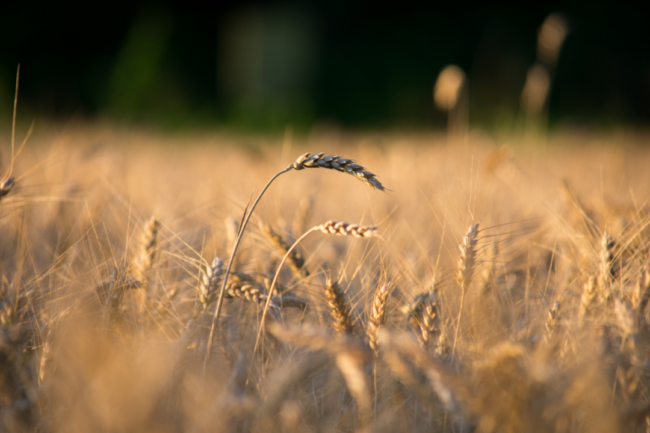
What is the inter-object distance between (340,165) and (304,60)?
29.2ft

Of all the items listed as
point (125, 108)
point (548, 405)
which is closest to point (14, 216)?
point (548, 405)

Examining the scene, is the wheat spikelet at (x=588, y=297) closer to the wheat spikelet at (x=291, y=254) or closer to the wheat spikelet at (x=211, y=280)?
the wheat spikelet at (x=291, y=254)

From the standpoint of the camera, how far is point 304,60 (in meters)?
8.92

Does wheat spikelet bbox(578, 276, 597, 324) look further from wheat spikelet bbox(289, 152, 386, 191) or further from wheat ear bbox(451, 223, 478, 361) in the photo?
wheat spikelet bbox(289, 152, 386, 191)

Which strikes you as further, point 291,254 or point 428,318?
point 291,254

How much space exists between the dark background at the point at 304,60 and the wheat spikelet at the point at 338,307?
5.65 m

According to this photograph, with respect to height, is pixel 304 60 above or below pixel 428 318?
above

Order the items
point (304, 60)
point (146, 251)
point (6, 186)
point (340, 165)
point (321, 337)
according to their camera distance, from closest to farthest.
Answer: point (321, 337)
point (340, 165)
point (6, 186)
point (146, 251)
point (304, 60)

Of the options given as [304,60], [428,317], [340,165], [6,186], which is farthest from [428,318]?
[304,60]

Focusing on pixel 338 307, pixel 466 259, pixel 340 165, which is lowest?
pixel 338 307

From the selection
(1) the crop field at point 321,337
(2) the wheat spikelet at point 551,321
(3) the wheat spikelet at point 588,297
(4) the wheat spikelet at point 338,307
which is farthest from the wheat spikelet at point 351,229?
(3) the wheat spikelet at point 588,297

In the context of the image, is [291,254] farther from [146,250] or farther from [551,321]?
[551,321]

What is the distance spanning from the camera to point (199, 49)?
945 cm

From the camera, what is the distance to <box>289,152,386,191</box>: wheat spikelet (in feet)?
2.18
